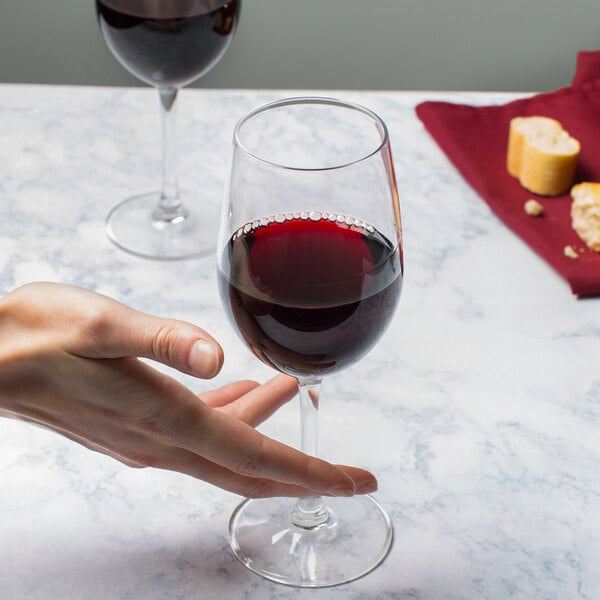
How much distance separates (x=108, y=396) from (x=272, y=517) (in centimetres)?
27

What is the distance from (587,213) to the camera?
1.29 m

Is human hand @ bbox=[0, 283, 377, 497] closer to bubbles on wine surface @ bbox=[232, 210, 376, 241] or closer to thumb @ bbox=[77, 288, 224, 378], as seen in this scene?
thumb @ bbox=[77, 288, 224, 378]

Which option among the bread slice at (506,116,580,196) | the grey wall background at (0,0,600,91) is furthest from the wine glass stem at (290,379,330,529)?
the grey wall background at (0,0,600,91)

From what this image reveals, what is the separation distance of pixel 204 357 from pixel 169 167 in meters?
0.69

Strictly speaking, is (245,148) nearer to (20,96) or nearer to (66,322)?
(66,322)

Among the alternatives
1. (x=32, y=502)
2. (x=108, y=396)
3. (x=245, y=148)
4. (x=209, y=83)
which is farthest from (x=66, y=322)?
(x=209, y=83)

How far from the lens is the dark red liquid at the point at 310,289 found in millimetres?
793

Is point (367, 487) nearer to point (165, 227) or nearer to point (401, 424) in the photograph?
point (401, 424)

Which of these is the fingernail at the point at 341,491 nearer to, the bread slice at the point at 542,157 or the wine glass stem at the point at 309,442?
the wine glass stem at the point at 309,442

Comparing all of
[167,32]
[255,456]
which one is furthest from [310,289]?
[167,32]

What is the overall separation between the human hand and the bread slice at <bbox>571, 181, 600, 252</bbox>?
0.52 metres

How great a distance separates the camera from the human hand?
2.35ft

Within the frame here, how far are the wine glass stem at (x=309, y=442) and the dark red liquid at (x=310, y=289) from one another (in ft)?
0.24

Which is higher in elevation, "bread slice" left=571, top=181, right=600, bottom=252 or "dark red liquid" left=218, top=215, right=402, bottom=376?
"dark red liquid" left=218, top=215, right=402, bottom=376
